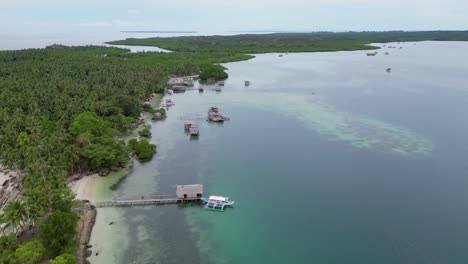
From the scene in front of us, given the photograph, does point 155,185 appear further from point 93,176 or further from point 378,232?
point 378,232

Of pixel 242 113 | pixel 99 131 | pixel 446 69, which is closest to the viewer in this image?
pixel 99 131

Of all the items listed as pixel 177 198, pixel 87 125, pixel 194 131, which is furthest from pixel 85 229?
pixel 194 131

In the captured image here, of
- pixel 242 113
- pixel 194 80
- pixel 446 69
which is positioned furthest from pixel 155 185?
pixel 446 69

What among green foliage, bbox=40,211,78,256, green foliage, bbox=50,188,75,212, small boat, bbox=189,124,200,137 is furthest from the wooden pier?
small boat, bbox=189,124,200,137

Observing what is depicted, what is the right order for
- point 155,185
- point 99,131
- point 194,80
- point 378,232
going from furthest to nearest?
point 194,80, point 99,131, point 155,185, point 378,232

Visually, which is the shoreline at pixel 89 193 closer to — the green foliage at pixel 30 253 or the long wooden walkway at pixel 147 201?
the long wooden walkway at pixel 147 201

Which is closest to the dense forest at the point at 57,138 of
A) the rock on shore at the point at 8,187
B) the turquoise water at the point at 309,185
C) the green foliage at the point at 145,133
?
the green foliage at the point at 145,133
